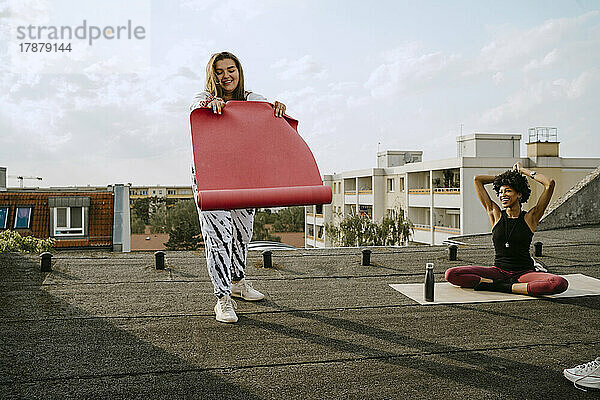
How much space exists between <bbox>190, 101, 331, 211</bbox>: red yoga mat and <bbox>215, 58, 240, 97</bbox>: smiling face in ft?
0.45

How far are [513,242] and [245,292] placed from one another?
7.23ft

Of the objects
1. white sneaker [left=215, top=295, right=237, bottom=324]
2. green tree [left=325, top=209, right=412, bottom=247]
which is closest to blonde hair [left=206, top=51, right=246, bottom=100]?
white sneaker [left=215, top=295, right=237, bottom=324]

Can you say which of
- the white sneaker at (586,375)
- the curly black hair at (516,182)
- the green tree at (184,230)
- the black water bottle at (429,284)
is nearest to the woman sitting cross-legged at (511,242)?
the curly black hair at (516,182)

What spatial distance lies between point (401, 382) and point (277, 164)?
159 centimetres

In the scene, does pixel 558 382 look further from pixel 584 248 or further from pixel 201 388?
pixel 584 248

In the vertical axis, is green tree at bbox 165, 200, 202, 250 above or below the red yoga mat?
below

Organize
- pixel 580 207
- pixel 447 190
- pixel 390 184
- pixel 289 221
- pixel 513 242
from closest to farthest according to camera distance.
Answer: pixel 513 242 < pixel 580 207 < pixel 447 190 < pixel 390 184 < pixel 289 221

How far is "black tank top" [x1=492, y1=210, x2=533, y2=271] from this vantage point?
15.2 ft

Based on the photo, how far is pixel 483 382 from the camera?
8.45 feet

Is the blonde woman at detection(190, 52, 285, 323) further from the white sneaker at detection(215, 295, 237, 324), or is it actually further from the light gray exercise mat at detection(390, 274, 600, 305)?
the light gray exercise mat at detection(390, 274, 600, 305)

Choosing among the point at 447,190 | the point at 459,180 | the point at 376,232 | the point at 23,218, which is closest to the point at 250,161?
the point at 23,218

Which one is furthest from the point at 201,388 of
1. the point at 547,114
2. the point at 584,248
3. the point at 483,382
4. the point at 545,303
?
the point at 547,114

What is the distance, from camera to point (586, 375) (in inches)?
97.7

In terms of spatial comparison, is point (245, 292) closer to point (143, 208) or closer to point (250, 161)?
point (250, 161)
